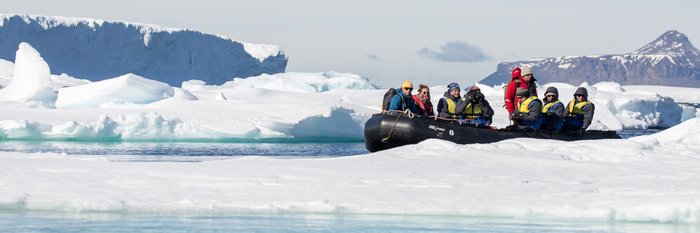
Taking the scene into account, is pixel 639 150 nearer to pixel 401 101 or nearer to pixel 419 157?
pixel 419 157

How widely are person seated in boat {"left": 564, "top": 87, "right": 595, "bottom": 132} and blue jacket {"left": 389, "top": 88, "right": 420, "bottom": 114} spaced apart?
6.80ft

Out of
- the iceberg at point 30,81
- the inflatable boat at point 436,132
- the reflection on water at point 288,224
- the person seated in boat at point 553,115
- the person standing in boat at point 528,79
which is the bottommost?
the reflection on water at point 288,224

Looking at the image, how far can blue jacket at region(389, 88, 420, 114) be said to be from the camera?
1421 cm

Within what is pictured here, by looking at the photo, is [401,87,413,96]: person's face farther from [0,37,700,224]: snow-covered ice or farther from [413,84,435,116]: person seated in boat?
[0,37,700,224]: snow-covered ice

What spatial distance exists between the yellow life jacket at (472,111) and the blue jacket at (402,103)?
75 centimetres

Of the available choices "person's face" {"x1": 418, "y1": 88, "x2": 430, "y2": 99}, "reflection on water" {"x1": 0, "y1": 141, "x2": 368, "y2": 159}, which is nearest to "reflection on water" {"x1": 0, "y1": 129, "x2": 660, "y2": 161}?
"reflection on water" {"x1": 0, "y1": 141, "x2": 368, "y2": 159}

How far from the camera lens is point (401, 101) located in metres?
14.3

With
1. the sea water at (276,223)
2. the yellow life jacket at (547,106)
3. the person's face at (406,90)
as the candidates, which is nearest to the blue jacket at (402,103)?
the person's face at (406,90)

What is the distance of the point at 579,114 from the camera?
552 inches

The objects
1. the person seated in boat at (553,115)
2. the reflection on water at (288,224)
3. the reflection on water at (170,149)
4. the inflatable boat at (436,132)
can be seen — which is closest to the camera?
the reflection on water at (288,224)

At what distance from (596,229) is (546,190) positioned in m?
1.54

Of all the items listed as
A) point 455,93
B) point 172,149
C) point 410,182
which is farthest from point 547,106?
point 172,149

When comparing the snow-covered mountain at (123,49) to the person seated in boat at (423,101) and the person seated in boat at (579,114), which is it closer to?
the person seated in boat at (423,101)

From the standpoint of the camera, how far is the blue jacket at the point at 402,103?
46.6 feet
